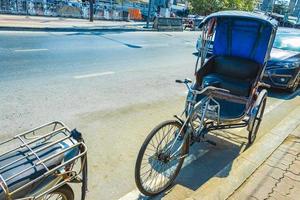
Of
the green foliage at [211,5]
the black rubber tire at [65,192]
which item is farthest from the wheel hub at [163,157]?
the green foliage at [211,5]

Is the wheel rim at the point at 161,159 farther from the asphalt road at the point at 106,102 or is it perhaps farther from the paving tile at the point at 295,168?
the paving tile at the point at 295,168

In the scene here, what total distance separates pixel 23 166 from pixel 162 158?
1.77 m

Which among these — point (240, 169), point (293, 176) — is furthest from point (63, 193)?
point (293, 176)

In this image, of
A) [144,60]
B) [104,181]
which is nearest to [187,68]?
[144,60]

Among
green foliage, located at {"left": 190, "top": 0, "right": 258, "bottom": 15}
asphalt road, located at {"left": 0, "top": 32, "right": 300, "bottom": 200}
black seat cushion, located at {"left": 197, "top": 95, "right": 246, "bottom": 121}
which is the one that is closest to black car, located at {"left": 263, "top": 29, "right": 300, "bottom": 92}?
asphalt road, located at {"left": 0, "top": 32, "right": 300, "bottom": 200}

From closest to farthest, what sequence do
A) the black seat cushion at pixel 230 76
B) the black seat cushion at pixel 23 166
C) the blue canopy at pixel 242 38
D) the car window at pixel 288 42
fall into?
the black seat cushion at pixel 23 166, the black seat cushion at pixel 230 76, the blue canopy at pixel 242 38, the car window at pixel 288 42

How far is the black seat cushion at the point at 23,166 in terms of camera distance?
2487 mm

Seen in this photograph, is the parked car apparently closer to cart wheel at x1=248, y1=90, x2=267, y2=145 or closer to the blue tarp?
the blue tarp

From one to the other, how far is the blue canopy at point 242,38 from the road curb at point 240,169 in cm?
142

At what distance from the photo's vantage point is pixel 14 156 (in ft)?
8.98

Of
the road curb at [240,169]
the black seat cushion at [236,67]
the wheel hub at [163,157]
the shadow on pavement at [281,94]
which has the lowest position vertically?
the shadow on pavement at [281,94]

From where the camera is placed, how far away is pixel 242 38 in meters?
6.32

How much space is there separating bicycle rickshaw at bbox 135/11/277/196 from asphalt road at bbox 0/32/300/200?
39cm

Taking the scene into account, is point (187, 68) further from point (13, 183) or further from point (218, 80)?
point (13, 183)
